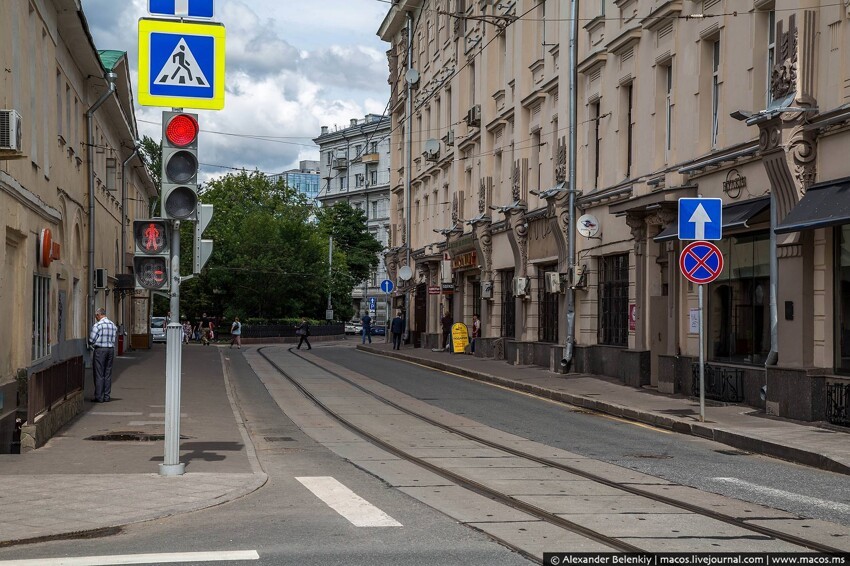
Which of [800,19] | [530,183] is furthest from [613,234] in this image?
[800,19]

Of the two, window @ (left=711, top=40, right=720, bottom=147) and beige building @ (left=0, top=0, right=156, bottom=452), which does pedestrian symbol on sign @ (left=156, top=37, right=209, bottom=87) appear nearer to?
beige building @ (left=0, top=0, right=156, bottom=452)

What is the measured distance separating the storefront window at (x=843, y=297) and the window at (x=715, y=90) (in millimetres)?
5131

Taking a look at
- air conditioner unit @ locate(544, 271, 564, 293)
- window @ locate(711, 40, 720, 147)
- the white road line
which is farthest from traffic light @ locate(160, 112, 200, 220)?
air conditioner unit @ locate(544, 271, 564, 293)

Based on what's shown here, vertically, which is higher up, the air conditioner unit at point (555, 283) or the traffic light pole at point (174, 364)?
the air conditioner unit at point (555, 283)

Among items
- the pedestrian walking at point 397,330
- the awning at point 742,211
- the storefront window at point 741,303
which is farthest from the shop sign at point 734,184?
the pedestrian walking at point 397,330

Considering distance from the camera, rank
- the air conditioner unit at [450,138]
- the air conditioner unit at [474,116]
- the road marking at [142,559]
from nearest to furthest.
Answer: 1. the road marking at [142,559]
2. the air conditioner unit at [474,116]
3. the air conditioner unit at [450,138]

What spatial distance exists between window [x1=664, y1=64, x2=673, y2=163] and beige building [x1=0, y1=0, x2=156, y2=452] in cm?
1221

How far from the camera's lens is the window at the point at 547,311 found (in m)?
31.4

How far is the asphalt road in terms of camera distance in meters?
10.4

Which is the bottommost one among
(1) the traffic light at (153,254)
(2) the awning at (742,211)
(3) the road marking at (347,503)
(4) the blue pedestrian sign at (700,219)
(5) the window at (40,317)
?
(3) the road marking at (347,503)

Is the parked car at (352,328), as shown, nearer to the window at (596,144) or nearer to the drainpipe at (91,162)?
the drainpipe at (91,162)

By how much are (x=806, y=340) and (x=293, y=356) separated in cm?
2711

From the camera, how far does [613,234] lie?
26484 millimetres

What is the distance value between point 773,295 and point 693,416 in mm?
2388
